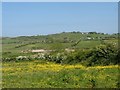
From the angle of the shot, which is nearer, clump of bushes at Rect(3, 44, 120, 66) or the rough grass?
the rough grass

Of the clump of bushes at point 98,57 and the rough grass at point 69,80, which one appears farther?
the clump of bushes at point 98,57

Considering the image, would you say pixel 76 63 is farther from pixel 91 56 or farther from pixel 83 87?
pixel 83 87

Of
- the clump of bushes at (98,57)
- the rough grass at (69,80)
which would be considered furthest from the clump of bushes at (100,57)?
the rough grass at (69,80)

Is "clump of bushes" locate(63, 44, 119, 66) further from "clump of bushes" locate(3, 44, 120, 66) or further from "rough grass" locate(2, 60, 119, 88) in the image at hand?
"rough grass" locate(2, 60, 119, 88)

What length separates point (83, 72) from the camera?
27.9 metres

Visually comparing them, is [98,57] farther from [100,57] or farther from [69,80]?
[69,80]

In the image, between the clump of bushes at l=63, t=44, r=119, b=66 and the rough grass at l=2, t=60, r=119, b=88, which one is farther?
the clump of bushes at l=63, t=44, r=119, b=66

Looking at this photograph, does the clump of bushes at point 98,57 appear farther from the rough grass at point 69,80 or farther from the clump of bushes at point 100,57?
the rough grass at point 69,80

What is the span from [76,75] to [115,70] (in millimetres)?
3859

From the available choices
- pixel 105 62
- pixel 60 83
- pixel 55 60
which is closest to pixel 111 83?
pixel 60 83

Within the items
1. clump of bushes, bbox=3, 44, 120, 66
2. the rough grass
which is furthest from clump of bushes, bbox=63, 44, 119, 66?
the rough grass

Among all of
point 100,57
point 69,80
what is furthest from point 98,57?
point 69,80

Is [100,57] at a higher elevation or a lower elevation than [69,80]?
higher

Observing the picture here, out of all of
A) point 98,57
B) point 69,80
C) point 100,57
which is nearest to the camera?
point 69,80
